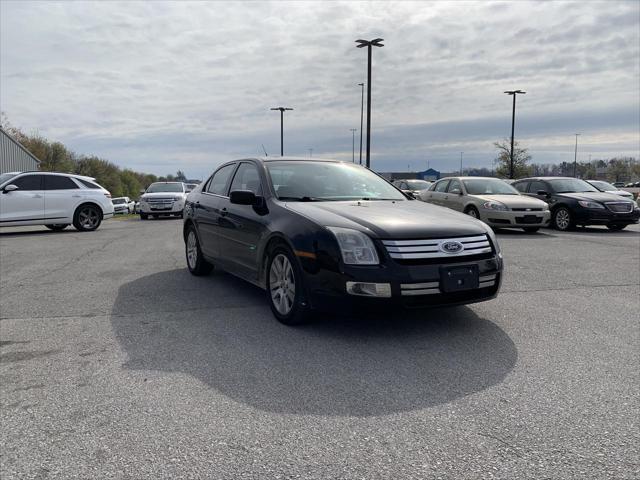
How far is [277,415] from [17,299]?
444cm

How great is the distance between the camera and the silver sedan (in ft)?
42.9

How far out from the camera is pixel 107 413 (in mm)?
3070

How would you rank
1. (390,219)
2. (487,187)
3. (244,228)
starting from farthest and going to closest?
(487,187) → (244,228) → (390,219)

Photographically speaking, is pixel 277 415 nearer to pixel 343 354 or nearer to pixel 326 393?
pixel 326 393

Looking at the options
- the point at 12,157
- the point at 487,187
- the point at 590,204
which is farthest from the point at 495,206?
the point at 12,157

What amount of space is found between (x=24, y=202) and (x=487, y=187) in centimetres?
1241

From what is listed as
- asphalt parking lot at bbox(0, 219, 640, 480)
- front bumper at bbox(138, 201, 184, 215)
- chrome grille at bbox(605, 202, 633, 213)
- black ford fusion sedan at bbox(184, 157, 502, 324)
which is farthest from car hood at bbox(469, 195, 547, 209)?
front bumper at bbox(138, 201, 184, 215)

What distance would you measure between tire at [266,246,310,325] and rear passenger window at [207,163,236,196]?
1.89 meters

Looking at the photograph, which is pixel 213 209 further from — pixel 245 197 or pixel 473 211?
pixel 473 211

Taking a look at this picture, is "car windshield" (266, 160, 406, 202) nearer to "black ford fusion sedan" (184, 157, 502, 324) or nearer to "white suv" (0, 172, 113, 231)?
"black ford fusion sedan" (184, 157, 502, 324)

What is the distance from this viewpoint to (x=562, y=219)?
14.7 metres

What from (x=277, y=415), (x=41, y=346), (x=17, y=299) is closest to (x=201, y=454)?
(x=277, y=415)

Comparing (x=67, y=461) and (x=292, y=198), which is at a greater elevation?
(x=292, y=198)

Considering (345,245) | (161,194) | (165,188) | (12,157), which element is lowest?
(161,194)
